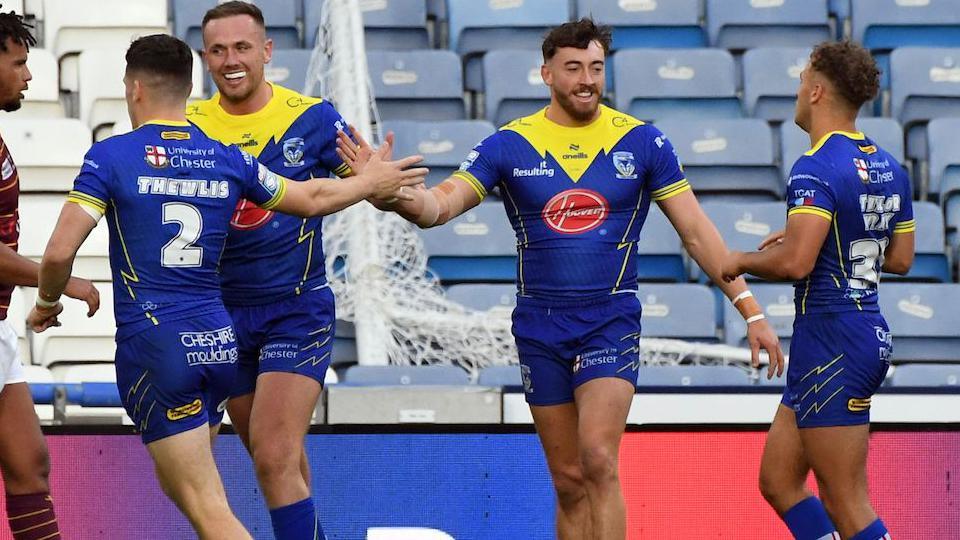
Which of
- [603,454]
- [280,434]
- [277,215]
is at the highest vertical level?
[277,215]

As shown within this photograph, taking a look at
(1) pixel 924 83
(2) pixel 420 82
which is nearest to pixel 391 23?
(2) pixel 420 82

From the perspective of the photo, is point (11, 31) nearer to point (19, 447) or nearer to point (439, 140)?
point (19, 447)

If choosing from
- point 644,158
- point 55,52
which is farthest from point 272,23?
point 644,158

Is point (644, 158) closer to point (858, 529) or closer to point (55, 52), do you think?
point (858, 529)

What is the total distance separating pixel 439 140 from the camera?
406 inches

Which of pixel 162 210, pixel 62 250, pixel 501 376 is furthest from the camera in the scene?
pixel 501 376

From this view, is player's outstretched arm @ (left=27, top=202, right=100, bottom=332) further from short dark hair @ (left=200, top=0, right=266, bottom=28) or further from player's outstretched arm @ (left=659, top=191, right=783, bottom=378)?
player's outstretched arm @ (left=659, top=191, right=783, bottom=378)

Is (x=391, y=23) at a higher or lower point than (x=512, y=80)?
higher

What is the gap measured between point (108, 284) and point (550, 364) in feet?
13.7

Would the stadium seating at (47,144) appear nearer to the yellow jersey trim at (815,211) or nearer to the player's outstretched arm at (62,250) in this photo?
the player's outstretched arm at (62,250)

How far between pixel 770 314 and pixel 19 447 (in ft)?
17.3

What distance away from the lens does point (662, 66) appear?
10945 mm

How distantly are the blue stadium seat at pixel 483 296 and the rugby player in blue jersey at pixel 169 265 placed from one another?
4013 millimetres

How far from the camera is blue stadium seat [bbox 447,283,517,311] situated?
944cm
